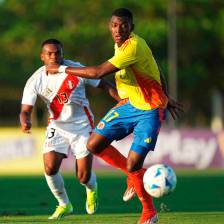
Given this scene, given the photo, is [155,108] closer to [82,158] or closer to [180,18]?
[82,158]

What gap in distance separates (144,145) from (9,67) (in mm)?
57549

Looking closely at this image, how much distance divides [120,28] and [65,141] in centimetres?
243

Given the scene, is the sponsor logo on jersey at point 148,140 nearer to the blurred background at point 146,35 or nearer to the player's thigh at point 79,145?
the player's thigh at point 79,145

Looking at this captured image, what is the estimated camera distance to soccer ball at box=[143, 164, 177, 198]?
1128 cm

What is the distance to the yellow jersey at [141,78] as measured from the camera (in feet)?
38.3

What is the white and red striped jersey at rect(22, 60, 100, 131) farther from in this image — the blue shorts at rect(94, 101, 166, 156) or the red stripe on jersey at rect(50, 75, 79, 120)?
the blue shorts at rect(94, 101, 166, 156)

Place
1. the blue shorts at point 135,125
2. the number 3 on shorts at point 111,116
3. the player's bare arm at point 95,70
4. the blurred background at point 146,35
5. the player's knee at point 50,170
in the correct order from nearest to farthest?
the player's bare arm at point 95,70 < the blue shorts at point 135,125 < the number 3 on shorts at point 111,116 < the player's knee at point 50,170 < the blurred background at point 146,35

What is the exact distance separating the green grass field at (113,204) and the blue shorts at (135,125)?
1081mm

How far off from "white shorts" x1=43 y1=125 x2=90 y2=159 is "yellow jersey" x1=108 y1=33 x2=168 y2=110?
1.65 meters

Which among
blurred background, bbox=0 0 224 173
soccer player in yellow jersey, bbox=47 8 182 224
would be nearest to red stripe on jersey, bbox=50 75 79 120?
soccer player in yellow jersey, bbox=47 8 182 224

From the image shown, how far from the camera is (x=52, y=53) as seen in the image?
42.2ft

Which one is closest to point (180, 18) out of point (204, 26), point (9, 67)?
point (204, 26)

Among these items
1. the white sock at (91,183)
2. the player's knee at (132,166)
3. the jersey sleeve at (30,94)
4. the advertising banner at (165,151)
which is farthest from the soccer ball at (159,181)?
the advertising banner at (165,151)

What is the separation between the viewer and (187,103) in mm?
63656
